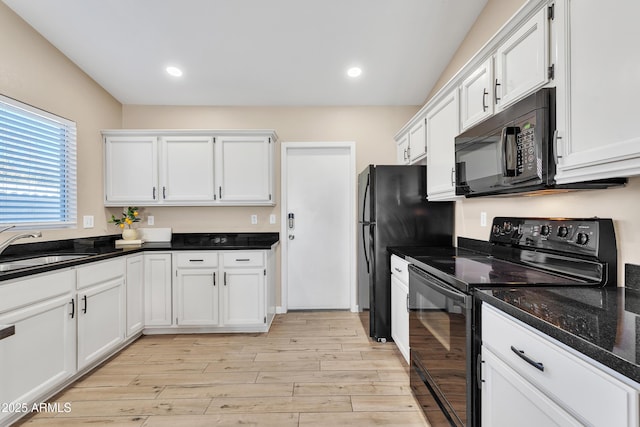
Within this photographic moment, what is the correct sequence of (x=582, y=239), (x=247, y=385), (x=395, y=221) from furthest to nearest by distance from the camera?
(x=395, y=221) < (x=247, y=385) < (x=582, y=239)

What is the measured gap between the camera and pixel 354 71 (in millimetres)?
3211

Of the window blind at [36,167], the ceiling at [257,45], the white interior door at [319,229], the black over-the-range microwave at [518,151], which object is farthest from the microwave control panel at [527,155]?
the window blind at [36,167]

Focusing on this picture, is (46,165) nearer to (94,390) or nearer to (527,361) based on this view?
(94,390)

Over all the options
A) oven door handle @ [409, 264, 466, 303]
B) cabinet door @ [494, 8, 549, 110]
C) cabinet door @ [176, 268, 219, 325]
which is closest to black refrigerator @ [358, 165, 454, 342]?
oven door handle @ [409, 264, 466, 303]

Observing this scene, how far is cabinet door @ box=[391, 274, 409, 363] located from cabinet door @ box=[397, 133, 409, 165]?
1.32 m

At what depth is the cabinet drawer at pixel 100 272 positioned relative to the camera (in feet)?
7.52

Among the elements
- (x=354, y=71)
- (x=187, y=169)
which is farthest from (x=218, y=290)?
(x=354, y=71)

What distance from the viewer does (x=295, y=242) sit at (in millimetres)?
3875

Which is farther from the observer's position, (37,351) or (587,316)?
(37,351)

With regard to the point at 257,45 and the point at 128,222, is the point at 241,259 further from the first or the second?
the point at 257,45

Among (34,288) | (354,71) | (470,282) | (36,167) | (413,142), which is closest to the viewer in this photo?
(470,282)

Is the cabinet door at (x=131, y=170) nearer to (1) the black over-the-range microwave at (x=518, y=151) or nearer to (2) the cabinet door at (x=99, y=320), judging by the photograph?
(2) the cabinet door at (x=99, y=320)

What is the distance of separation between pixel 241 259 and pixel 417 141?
6.83 ft

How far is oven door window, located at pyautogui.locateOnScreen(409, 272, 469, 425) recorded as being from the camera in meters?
1.35
